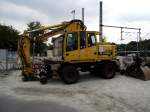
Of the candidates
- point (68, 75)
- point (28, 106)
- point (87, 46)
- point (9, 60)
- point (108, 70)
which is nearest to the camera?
point (28, 106)

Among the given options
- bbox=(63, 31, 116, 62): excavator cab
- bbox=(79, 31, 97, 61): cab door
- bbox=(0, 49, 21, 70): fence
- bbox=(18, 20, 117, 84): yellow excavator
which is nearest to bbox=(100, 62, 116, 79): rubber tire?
bbox=(18, 20, 117, 84): yellow excavator

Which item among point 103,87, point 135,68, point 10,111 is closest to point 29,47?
point 103,87

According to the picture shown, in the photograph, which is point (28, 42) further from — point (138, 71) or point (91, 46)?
point (138, 71)

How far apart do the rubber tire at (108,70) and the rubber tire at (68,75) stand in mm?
1942

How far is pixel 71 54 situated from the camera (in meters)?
17.4

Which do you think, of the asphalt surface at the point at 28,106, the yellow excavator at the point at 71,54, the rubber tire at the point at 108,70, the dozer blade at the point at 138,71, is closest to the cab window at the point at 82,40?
the yellow excavator at the point at 71,54

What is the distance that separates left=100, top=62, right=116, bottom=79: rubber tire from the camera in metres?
18.1

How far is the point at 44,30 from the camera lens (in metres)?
18.5

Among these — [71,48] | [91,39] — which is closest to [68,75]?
[71,48]

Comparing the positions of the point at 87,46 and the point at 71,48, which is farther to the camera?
the point at 87,46

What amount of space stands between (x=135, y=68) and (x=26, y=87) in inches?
280

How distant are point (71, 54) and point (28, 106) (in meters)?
6.65

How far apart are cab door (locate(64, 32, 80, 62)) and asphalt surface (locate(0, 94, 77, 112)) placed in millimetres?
5554

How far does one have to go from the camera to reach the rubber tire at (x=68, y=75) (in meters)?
16.9
